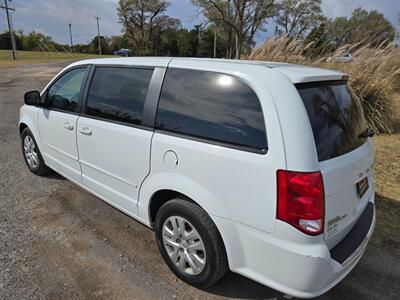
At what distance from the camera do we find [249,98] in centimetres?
196

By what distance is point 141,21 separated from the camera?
172ft

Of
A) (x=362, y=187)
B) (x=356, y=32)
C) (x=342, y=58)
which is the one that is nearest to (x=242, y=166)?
(x=362, y=187)

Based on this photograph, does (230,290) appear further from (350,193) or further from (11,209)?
(11,209)

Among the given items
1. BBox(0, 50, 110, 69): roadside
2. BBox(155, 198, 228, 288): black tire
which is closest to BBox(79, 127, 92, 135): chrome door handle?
BBox(155, 198, 228, 288): black tire

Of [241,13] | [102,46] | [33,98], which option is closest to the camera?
[33,98]

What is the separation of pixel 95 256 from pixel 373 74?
6.64m

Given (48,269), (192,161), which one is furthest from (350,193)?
(48,269)

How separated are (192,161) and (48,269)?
157 cm

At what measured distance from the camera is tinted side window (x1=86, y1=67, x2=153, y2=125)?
2.61 metres

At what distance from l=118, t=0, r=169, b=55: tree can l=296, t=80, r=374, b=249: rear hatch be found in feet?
177

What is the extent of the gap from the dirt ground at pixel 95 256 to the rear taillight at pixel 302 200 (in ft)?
2.88

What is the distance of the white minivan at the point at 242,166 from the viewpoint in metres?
1.78

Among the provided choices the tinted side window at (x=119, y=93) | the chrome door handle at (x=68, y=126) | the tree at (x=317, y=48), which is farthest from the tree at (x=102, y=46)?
the tinted side window at (x=119, y=93)

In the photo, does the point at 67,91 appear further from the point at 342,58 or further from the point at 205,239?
the point at 342,58
